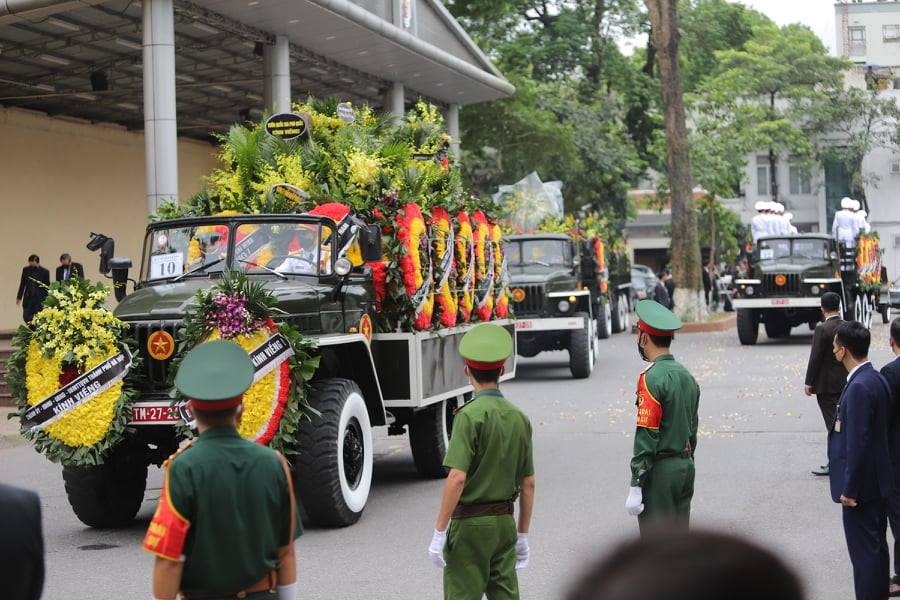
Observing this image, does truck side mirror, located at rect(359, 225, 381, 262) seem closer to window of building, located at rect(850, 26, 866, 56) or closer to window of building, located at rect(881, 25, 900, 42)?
window of building, located at rect(850, 26, 866, 56)

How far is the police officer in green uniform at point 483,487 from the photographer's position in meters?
5.70

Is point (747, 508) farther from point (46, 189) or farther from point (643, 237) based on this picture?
point (643, 237)

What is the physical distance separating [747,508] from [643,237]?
202ft

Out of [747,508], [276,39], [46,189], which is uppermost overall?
[276,39]

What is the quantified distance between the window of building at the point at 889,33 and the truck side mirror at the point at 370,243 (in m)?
70.2

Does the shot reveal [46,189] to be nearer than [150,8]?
No

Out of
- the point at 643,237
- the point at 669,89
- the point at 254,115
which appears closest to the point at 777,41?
the point at 643,237

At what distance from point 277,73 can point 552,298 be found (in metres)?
6.30

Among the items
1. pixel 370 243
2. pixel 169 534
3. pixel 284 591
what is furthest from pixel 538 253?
pixel 169 534

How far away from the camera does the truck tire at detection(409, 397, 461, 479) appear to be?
499 inches

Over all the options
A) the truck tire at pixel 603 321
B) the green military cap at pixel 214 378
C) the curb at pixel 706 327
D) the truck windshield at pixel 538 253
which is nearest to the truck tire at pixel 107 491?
the green military cap at pixel 214 378

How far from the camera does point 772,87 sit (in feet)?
189

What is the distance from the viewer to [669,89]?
35.0 meters

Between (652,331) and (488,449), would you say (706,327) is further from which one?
(488,449)
